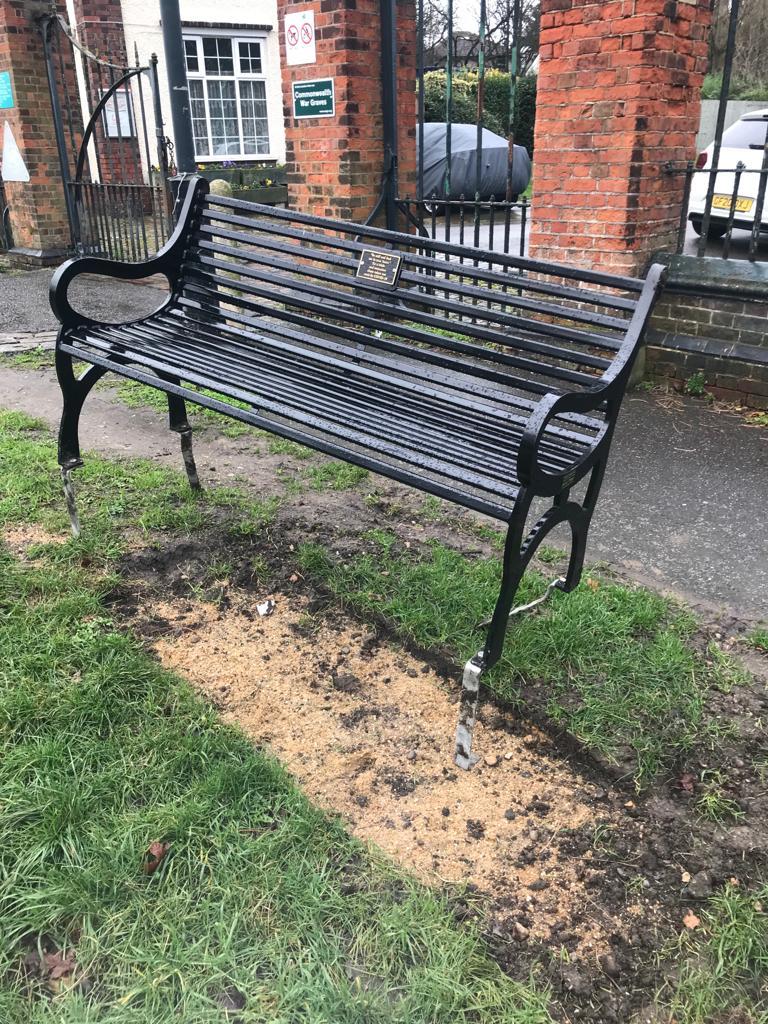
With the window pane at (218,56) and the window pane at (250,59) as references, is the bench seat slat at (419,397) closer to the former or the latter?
the window pane at (218,56)

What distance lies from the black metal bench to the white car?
16.9ft

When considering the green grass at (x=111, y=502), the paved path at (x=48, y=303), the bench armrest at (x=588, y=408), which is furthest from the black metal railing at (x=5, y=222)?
the bench armrest at (x=588, y=408)

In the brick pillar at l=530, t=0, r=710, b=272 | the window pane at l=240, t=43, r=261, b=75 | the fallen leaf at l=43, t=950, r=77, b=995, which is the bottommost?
the fallen leaf at l=43, t=950, r=77, b=995

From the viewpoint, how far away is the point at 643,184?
4887 mm

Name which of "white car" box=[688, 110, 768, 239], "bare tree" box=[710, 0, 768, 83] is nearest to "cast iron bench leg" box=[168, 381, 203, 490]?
"white car" box=[688, 110, 768, 239]

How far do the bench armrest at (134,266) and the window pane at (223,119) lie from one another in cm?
1842

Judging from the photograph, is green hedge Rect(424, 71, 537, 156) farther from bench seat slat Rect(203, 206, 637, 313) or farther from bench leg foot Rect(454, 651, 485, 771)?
bench leg foot Rect(454, 651, 485, 771)

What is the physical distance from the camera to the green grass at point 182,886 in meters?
1.66

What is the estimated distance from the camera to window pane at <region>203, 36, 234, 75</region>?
19938mm

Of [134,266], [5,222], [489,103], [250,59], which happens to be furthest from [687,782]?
[250,59]

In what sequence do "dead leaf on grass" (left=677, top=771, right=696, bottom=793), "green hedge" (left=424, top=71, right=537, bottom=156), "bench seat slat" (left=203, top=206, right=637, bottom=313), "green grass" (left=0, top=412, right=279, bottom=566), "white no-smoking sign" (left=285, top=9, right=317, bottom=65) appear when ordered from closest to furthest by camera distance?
"dead leaf on grass" (left=677, top=771, right=696, bottom=793), "bench seat slat" (left=203, top=206, right=637, bottom=313), "green grass" (left=0, top=412, right=279, bottom=566), "white no-smoking sign" (left=285, top=9, right=317, bottom=65), "green hedge" (left=424, top=71, right=537, bottom=156)

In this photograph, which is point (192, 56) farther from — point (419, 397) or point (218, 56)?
point (419, 397)

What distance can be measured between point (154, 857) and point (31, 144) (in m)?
10.7

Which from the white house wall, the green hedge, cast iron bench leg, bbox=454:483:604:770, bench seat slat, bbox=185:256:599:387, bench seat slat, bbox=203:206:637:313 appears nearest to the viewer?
cast iron bench leg, bbox=454:483:604:770
